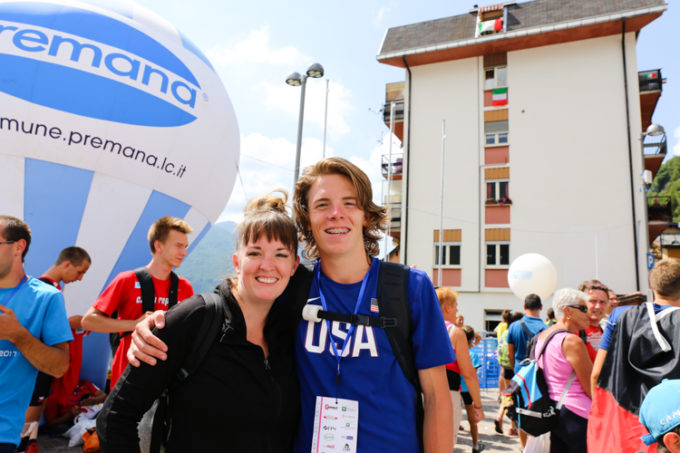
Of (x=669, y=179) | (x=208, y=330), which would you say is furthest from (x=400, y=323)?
(x=669, y=179)

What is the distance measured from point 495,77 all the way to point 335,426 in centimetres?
2320

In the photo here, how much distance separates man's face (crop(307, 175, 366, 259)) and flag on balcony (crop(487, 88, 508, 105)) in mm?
21524

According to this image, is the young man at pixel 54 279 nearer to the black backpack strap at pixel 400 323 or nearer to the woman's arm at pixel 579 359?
the black backpack strap at pixel 400 323

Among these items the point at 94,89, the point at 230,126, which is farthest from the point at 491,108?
the point at 94,89

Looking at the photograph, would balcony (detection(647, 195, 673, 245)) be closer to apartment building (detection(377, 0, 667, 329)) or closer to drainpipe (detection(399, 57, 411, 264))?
apartment building (detection(377, 0, 667, 329))

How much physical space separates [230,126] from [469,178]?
52.7 feet

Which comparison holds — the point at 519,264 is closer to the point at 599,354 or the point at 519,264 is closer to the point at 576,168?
the point at 599,354

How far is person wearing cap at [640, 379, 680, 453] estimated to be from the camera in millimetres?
1981

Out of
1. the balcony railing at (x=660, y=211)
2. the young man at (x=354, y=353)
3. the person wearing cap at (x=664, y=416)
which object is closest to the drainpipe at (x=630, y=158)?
the balcony railing at (x=660, y=211)

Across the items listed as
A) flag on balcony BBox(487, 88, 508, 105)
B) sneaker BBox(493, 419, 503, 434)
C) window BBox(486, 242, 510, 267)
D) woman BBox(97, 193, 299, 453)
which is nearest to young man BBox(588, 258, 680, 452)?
woman BBox(97, 193, 299, 453)

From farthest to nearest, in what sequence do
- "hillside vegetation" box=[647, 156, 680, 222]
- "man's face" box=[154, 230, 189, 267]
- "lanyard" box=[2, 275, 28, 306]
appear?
"hillside vegetation" box=[647, 156, 680, 222] → "man's face" box=[154, 230, 189, 267] → "lanyard" box=[2, 275, 28, 306]

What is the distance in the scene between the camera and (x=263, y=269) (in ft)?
6.05

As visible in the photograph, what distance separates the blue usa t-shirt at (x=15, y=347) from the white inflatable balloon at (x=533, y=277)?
10274 millimetres

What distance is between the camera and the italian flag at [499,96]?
21.2 meters
